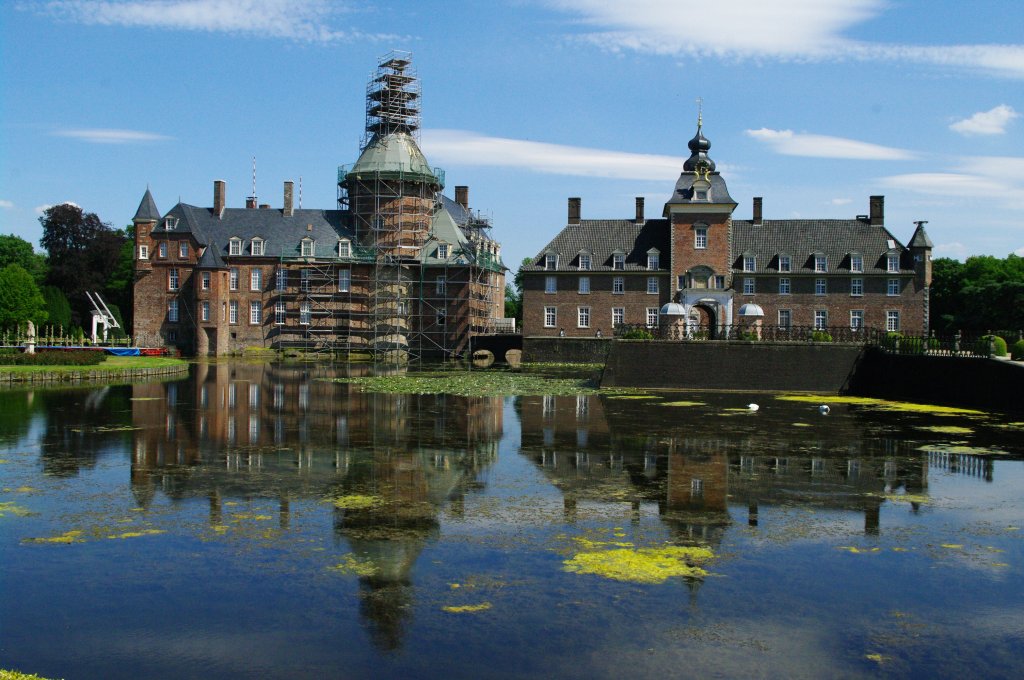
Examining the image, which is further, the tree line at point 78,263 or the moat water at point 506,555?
the tree line at point 78,263

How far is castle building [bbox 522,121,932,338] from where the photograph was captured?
180 feet

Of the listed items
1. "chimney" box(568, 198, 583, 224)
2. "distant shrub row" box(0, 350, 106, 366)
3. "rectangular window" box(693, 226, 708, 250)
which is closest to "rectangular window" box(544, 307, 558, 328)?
"chimney" box(568, 198, 583, 224)

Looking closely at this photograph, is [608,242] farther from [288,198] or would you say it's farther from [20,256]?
[20,256]

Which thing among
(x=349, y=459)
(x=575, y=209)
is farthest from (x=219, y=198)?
(x=349, y=459)

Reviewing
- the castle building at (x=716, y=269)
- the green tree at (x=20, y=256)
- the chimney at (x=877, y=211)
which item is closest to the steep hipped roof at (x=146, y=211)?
the green tree at (x=20, y=256)

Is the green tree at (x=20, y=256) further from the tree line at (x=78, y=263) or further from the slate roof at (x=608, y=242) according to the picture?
the slate roof at (x=608, y=242)

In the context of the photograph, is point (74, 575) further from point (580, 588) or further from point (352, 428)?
point (352, 428)

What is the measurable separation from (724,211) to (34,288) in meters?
45.1

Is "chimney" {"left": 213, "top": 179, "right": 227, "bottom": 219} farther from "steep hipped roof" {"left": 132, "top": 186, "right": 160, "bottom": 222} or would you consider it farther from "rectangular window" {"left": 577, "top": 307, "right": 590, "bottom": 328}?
"rectangular window" {"left": 577, "top": 307, "right": 590, "bottom": 328}

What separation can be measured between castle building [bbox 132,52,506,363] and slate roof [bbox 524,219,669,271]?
27.6ft

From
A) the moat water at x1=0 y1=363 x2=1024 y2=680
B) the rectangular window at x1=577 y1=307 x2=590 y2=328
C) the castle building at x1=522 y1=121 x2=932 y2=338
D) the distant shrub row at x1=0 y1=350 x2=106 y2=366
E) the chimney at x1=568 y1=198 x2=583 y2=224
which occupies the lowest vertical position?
the moat water at x1=0 y1=363 x2=1024 y2=680

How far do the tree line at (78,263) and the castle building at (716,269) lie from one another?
34.2 metres

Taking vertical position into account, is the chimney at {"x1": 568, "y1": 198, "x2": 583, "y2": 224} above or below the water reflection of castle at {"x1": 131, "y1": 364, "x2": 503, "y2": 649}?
above

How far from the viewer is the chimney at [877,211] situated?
2277 inches
